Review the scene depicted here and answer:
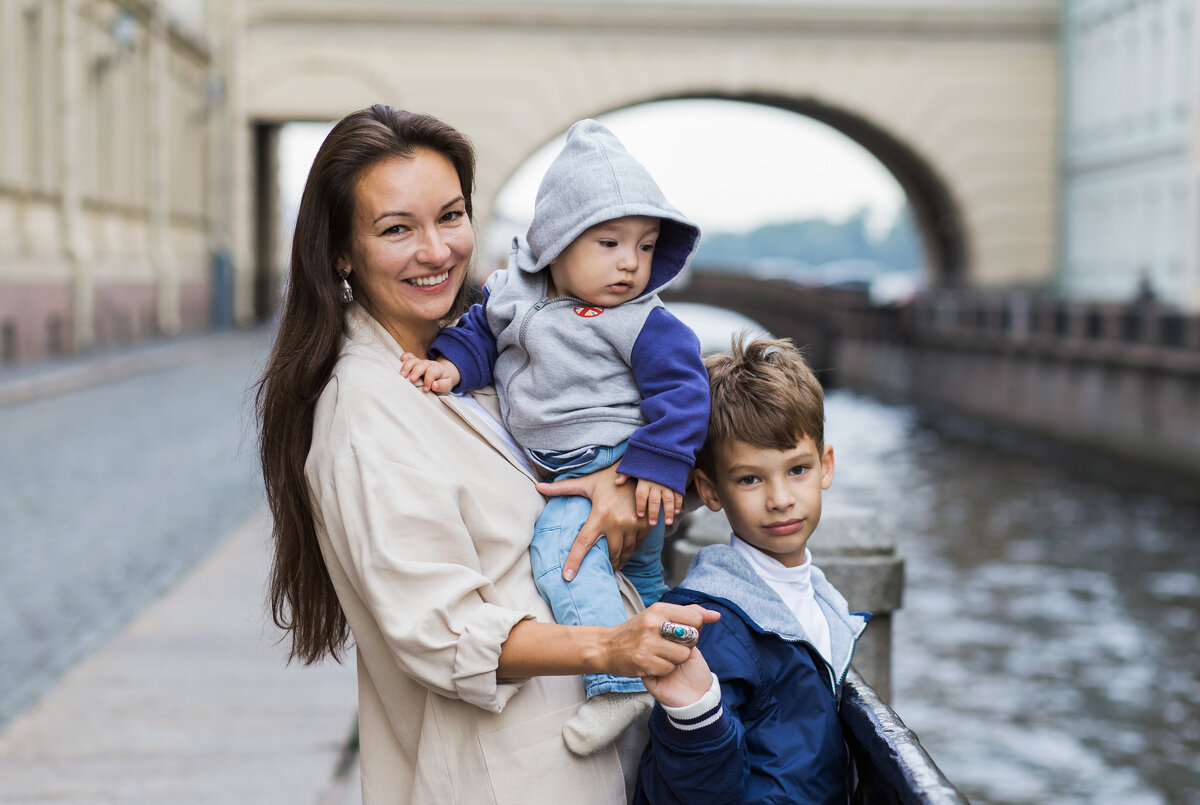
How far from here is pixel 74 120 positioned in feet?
74.5

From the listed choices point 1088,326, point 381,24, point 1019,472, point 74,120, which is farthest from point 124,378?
point 381,24

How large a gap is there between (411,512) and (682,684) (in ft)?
1.53

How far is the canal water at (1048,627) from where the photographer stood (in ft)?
26.5

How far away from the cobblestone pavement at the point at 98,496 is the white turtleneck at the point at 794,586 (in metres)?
0.92

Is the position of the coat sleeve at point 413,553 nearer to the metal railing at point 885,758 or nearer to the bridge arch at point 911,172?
the metal railing at point 885,758

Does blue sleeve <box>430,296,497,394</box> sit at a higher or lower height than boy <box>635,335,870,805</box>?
higher

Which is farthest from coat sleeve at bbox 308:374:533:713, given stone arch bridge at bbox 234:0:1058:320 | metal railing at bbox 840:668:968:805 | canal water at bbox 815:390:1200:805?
stone arch bridge at bbox 234:0:1058:320

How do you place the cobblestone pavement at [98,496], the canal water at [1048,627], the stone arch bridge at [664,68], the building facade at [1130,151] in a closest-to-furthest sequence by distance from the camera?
the cobblestone pavement at [98,496], the canal water at [1048,627], the building facade at [1130,151], the stone arch bridge at [664,68]

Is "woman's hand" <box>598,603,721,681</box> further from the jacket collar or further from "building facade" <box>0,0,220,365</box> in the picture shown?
"building facade" <box>0,0,220,365</box>

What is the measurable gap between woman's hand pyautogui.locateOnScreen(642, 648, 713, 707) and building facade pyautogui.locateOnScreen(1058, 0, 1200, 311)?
2589 centimetres

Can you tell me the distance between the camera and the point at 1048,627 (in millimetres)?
11102

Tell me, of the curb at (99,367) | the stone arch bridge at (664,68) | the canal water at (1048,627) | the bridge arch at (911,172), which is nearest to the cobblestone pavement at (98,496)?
the curb at (99,367)

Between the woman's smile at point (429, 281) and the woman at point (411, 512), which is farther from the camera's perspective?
the woman's smile at point (429, 281)

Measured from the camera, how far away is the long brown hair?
2344 mm
